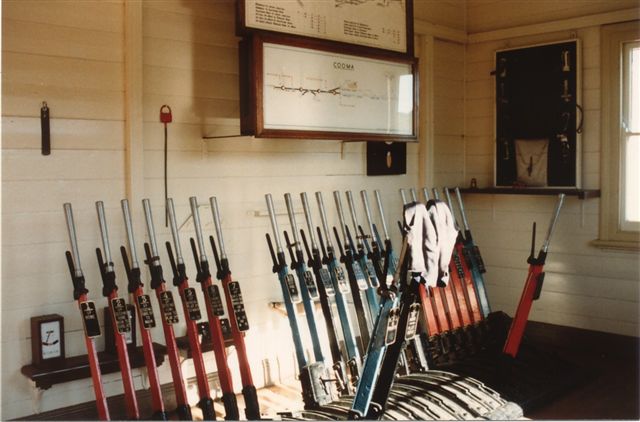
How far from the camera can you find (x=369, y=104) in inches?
163

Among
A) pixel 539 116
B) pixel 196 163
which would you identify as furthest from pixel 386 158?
pixel 196 163

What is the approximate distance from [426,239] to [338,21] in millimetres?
1777

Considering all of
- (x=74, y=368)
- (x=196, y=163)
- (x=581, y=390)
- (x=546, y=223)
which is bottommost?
(x=581, y=390)

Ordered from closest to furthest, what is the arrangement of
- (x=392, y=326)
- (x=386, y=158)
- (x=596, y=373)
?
(x=392, y=326), (x=596, y=373), (x=386, y=158)

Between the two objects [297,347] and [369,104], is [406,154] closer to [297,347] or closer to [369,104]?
[369,104]

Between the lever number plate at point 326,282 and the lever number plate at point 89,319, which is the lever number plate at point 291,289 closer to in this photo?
the lever number plate at point 326,282

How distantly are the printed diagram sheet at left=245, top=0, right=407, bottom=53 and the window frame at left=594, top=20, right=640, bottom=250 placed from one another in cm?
143

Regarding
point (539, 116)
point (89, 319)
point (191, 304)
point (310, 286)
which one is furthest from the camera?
point (539, 116)

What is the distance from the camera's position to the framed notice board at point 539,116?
16.0 feet

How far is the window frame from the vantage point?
4.66 metres

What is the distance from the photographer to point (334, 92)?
3.96 metres

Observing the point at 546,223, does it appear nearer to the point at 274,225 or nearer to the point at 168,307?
the point at 274,225

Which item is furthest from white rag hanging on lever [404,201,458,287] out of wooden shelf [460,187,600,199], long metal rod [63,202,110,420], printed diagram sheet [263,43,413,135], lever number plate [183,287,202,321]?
wooden shelf [460,187,600,199]

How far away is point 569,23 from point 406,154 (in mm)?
1402
